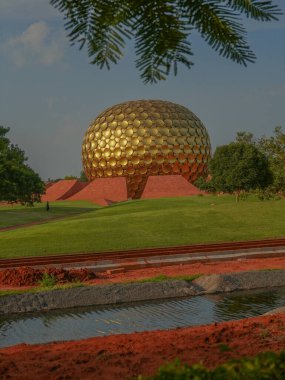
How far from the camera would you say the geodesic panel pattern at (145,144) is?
2923 inches

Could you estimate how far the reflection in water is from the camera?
13105 mm

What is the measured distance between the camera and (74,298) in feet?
53.6

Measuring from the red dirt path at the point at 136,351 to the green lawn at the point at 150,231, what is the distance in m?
16.4

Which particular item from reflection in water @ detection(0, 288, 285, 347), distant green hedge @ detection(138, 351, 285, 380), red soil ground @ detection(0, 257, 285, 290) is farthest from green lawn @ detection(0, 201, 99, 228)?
distant green hedge @ detection(138, 351, 285, 380)

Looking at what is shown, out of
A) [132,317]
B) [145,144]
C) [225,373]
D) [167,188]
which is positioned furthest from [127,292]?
[145,144]

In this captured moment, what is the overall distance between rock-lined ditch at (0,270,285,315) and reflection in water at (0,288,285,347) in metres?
0.38

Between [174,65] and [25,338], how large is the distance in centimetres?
1228

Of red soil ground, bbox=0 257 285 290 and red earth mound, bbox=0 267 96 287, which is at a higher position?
red earth mound, bbox=0 267 96 287

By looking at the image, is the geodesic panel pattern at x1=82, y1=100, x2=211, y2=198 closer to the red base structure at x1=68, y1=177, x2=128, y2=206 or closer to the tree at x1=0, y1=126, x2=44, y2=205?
the red base structure at x1=68, y1=177, x2=128, y2=206

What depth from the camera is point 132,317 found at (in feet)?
47.8

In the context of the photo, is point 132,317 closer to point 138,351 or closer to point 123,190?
point 138,351

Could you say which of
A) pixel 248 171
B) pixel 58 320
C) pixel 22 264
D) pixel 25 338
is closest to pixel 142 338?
pixel 25 338

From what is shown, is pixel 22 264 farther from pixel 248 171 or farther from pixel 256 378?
pixel 248 171

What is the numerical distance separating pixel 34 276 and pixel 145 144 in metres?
56.0
